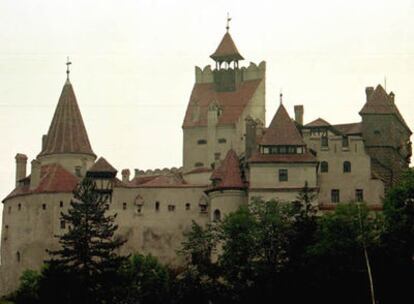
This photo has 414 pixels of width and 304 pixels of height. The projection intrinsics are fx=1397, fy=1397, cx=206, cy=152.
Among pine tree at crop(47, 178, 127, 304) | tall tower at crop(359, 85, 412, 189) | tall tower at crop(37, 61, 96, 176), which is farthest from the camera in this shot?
tall tower at crop(37, 61, 96, 176)

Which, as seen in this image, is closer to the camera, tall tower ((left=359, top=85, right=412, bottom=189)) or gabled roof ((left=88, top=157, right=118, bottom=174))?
tall tower ((left=359, top=85, right=412, bottom=189))

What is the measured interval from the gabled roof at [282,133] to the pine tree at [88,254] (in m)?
14.2

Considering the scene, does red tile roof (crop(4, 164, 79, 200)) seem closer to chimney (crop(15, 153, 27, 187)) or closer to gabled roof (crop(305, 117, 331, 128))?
chimney (crop(15, 153, 27, 187))

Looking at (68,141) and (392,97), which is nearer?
(392,97)

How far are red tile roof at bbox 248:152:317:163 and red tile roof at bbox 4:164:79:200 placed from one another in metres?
17.8

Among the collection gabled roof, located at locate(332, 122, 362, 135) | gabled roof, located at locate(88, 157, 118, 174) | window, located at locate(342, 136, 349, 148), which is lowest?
gabled roof, located at locate(88, 157, 118, 174)

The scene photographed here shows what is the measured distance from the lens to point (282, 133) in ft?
358

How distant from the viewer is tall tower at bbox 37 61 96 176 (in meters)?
125

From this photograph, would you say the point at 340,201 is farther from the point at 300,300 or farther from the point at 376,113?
the point at 300,300

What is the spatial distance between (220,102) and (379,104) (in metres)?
20.2

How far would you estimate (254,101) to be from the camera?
130m

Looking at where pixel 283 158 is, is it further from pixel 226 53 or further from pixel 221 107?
pixel 226 53

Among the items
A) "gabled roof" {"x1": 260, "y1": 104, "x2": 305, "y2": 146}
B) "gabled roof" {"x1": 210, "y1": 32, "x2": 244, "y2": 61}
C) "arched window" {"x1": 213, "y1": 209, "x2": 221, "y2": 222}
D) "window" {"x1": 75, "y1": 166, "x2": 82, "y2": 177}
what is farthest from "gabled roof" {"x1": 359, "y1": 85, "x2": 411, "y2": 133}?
"window" {"x1": 75, "y1": 166, "x2": 82, "y2": 177}

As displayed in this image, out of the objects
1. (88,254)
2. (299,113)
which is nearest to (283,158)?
(299,113)
